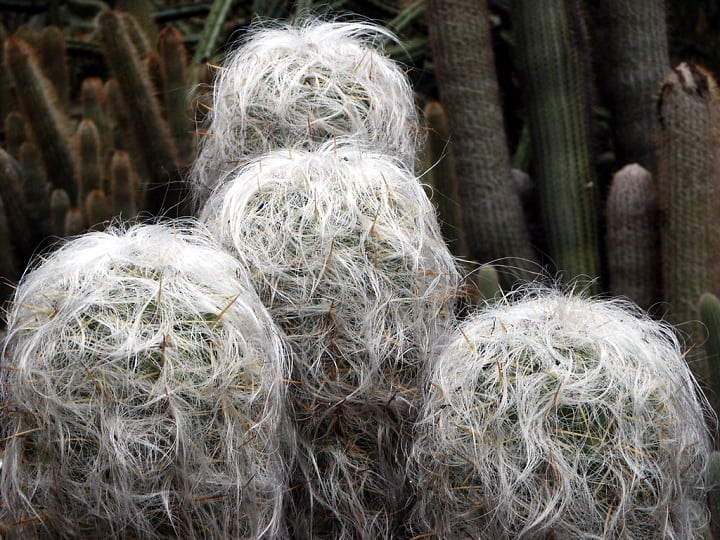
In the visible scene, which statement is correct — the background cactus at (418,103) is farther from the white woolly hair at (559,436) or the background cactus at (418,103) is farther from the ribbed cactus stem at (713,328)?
the white woolly hair at (559,436)

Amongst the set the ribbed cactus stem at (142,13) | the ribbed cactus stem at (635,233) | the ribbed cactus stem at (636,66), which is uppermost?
the ribbed cactus stem at (142,13)

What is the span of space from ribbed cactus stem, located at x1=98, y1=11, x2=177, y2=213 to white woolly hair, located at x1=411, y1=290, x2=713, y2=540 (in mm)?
2471

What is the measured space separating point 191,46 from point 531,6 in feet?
9.26

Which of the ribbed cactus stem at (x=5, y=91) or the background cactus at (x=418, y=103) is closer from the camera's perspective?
the background cactus at (x=418, y=103)

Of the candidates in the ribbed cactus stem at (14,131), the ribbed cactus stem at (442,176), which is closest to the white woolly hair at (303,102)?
the ribbed cactus stem at (442,176)

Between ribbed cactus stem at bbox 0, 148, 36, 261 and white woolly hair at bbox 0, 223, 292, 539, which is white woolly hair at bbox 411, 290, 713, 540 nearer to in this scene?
white woolly hair at bbox 0, 223, 292, 539

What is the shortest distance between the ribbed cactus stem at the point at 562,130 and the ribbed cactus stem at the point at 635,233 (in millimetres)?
A: 273

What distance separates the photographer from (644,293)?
426 cm

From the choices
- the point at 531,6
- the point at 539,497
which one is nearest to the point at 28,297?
the point at 539,497

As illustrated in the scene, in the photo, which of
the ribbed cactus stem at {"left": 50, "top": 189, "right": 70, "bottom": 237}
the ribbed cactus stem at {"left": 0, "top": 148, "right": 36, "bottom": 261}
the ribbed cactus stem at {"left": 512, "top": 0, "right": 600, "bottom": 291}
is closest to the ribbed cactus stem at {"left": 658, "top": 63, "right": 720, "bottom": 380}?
the ribbed cactus stem at {"left": 512, "top": 0, "right": 600, "bottom": 291}

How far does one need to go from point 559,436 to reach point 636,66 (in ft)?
11.6

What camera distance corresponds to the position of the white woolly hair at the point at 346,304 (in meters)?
2.11

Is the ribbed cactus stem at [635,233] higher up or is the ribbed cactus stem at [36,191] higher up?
the ribbed cactus stem at [36,191]

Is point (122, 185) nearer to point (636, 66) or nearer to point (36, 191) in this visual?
point (36, 191)
